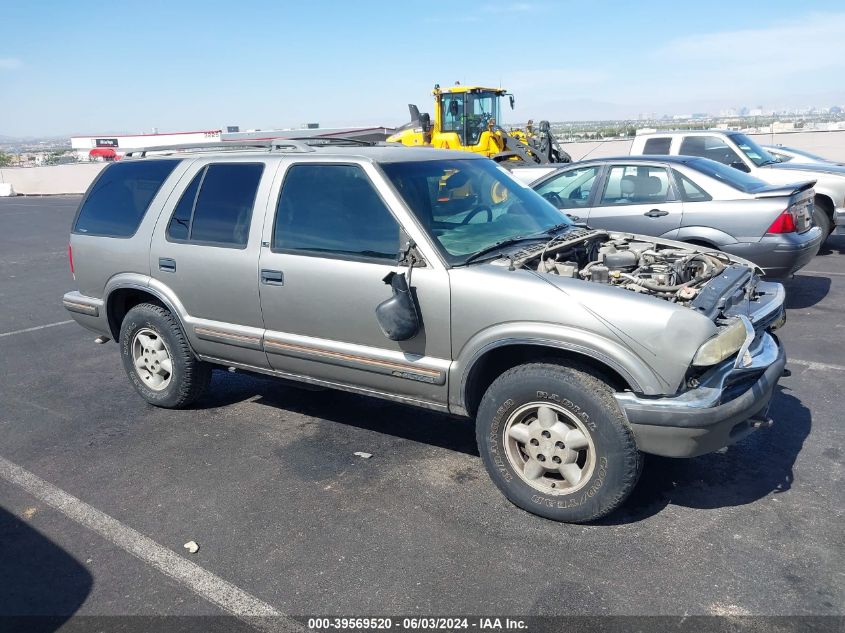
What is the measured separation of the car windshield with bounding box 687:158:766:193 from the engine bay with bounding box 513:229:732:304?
3044mm

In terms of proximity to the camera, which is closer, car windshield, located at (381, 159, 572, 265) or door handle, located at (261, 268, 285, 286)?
car windshield, located at (381, 159, 572, 265)

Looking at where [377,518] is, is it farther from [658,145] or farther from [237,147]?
[658,145]

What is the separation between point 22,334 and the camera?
7.65m

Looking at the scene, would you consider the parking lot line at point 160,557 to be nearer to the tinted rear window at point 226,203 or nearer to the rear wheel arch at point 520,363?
the rear wheel arch at point 520,363

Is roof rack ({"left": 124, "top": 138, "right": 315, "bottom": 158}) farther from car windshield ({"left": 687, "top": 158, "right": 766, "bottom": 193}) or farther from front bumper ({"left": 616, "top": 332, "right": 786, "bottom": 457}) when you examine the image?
car windshield ({"left": 687, "top": 158, "right": 766, "bottom": 193})

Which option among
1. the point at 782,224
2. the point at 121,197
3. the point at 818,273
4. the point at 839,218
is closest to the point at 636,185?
the point at 782,224

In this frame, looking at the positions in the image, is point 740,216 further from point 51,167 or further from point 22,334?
point 51,167

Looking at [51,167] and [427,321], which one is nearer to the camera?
[427,321]

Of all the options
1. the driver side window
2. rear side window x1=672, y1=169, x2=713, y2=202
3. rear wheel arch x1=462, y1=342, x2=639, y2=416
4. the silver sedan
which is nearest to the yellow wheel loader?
the driver side window

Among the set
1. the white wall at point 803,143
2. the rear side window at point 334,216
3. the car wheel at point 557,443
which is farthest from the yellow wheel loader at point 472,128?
the car wheel at point 557,443

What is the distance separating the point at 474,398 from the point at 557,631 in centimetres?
140

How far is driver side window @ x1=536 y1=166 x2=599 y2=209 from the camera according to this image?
7.98m

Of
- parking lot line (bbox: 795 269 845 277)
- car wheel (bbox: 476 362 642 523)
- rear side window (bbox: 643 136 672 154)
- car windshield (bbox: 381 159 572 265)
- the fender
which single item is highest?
car windshield (bbox: 381 159 572 265)

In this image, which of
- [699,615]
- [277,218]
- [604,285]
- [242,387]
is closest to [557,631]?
[699,615]
